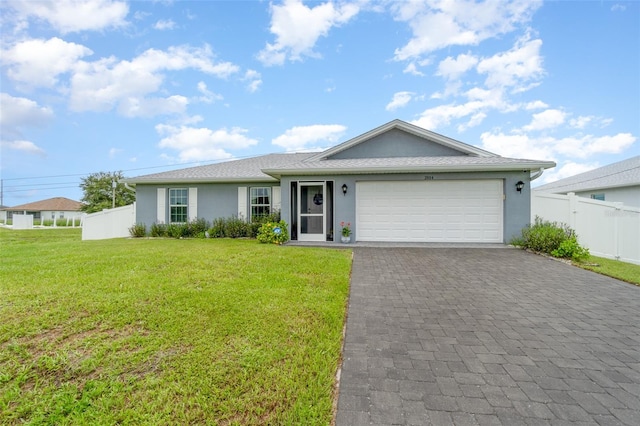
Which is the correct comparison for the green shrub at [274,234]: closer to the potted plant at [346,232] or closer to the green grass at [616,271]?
the potted plant at [346,232]

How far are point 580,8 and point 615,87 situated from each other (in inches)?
170

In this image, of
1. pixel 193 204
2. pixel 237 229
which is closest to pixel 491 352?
pixel 237 229

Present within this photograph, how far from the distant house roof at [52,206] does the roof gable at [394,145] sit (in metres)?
51.2

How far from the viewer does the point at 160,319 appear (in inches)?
134

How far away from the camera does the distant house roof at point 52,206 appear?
44031mm

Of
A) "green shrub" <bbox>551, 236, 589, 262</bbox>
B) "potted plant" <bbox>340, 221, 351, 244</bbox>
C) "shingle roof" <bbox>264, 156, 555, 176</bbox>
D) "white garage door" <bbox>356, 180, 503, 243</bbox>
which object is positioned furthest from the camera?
"potted plant" <bbox>340, 221, 351, 244</bbox>

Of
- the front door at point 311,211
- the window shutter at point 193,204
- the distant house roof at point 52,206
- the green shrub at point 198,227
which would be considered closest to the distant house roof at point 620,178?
the front door at point 311,211

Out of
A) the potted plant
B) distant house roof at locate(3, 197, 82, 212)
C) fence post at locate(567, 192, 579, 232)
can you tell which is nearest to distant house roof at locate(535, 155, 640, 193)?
fence post at locate(567, 192, 579, 232)

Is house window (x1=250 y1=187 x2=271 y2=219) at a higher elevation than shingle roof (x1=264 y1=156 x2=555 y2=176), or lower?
lower

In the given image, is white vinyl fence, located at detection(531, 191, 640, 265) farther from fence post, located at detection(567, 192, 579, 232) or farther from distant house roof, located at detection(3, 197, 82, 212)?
distant house roof, located at detection(3, 197, 82, 212)

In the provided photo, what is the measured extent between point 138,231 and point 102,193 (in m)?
29.3

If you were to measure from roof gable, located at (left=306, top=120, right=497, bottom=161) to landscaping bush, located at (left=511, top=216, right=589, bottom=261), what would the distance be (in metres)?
3.94

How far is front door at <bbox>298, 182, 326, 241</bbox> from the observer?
10.5 metres

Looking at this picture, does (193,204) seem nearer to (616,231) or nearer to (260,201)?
(260,201)
